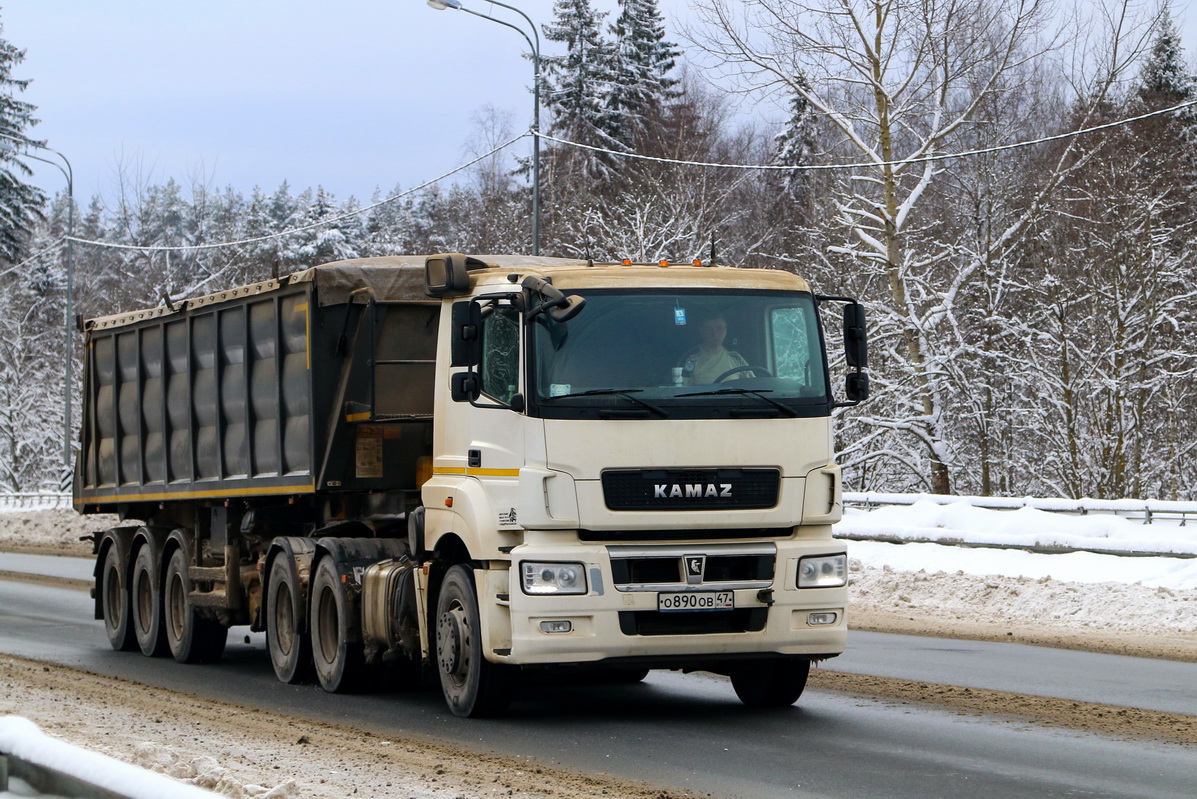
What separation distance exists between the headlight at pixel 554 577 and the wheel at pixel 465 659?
58 centimetres

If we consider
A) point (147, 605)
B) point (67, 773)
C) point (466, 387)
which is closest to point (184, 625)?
point (147, 605)

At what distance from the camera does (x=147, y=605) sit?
50.2ft

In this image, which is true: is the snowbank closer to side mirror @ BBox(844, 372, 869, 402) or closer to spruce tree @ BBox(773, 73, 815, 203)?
→ side mirror @ BBox(844, 372, 869, 402)

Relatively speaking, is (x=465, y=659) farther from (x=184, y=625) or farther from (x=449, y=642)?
(x=184, y=625)

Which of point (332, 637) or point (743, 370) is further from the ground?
point (743, 370)

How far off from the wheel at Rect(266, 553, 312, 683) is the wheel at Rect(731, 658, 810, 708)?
3448 mm

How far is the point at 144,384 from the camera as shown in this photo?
49.7 feet

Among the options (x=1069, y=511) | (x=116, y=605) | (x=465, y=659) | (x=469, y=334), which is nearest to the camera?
(x=469, y=334)

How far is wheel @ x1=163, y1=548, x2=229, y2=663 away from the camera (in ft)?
46.9

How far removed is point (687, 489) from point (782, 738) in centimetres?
150

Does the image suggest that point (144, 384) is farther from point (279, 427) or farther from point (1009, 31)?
point (1009, 31)

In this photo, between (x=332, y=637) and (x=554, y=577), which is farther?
(x=332, y=637)

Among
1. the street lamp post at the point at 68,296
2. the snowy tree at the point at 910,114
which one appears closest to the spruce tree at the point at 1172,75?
the snowy tree at the point at 910,114

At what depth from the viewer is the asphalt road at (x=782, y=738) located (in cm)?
744
